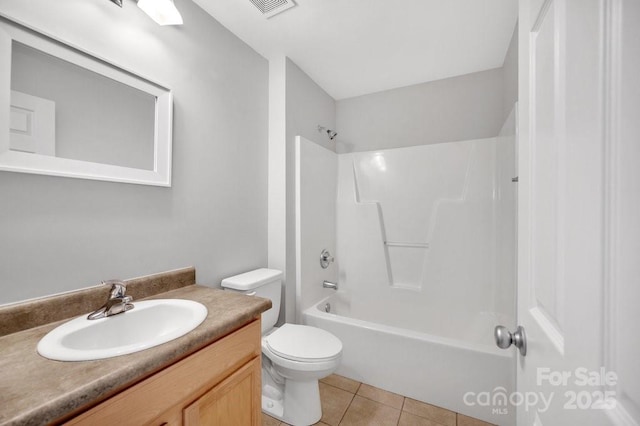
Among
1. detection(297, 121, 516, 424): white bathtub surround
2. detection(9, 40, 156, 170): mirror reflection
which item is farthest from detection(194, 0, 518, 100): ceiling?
detection(9, 40, 156, 170): mirror reflection

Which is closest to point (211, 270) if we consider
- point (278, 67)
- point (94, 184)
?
point (94, 184)

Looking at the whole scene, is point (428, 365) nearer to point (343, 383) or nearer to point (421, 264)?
point (343, 383)

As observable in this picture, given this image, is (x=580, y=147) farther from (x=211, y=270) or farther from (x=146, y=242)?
(x=211, y=270)

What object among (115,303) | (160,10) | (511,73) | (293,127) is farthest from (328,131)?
(115,303)

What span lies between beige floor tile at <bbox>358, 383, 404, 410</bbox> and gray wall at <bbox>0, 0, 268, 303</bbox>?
1163mm

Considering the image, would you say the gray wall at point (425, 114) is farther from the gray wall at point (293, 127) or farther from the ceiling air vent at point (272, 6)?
the ceiling air vent at point (272, 6)

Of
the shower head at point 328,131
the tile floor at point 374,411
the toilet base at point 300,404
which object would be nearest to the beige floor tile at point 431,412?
the tile floor at point 374,411

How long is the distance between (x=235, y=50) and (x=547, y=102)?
1.79 meters

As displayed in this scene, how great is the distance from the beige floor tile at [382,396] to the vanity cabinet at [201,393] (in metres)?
0.93

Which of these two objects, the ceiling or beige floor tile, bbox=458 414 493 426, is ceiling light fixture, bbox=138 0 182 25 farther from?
beige floor tile, bbox=458 414 493 426

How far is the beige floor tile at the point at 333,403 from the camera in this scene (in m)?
1.51

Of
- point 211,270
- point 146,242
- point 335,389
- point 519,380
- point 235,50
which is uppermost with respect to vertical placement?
point 235,50

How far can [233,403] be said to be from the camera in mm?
928

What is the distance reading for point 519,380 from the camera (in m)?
0.74
